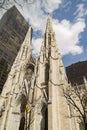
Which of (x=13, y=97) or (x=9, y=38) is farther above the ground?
(x=9, y=38)

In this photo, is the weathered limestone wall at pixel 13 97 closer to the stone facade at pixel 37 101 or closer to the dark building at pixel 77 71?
the stone facade at pixel 37 101

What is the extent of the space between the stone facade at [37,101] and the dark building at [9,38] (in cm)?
531

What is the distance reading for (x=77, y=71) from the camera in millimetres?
33062

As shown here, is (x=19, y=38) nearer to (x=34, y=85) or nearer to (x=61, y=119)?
(x=34, y=85)

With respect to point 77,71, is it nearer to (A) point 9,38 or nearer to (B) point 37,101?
(B) point 37,101

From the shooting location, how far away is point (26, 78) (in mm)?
24672

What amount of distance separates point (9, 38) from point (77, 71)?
17926mm

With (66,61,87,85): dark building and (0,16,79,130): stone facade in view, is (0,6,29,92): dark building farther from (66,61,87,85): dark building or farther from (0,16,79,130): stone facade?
(66,61,87,85): dark building

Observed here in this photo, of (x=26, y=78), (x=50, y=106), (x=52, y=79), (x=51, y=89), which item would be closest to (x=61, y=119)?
(x=50, y=106)

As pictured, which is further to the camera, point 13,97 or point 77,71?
point 77,71

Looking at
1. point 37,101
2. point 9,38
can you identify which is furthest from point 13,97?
point 9,38

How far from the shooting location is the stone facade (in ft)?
53.4

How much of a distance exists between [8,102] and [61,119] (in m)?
7.31

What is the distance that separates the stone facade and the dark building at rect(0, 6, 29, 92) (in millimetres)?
5307
